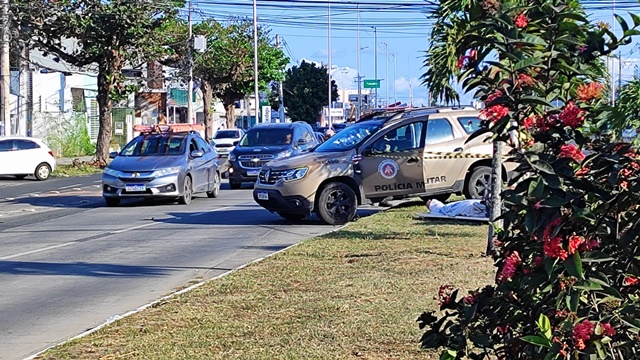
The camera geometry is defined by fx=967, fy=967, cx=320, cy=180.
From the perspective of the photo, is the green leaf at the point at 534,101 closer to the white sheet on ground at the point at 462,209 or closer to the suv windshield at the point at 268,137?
the white sheet on ground at the point at 462,209

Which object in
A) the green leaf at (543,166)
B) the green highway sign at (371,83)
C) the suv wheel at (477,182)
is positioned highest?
the green highway sign at (371,83)

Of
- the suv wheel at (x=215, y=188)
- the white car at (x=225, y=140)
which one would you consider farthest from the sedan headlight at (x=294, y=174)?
the white car at (x=225, y=140)

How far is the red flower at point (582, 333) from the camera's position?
147 inches

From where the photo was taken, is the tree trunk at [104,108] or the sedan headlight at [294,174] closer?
the sedan headlight at [294,174]

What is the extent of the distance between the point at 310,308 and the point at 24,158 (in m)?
27.7

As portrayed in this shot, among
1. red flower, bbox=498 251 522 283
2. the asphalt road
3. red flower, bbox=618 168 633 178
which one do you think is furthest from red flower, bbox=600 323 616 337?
the asphalt road

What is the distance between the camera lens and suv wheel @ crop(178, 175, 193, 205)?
880 inches

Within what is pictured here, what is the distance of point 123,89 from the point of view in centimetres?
4097

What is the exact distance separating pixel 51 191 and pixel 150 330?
21.6 metres

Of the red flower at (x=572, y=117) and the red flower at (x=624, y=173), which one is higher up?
the red flower at (x=572, y=117)

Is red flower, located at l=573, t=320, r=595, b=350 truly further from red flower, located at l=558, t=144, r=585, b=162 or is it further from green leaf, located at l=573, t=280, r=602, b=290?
red flower, located at l=558, t=144, r=585, b=162

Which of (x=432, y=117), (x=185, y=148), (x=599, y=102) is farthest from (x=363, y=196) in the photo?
(x=599, y=102)

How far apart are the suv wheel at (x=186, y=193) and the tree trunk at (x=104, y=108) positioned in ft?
57.5

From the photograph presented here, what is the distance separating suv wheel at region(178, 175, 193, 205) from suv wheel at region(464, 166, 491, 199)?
740cm
